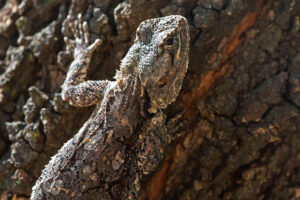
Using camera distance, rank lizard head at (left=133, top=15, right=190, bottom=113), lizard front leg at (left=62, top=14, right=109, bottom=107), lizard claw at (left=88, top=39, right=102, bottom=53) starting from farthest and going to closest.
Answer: lizard claw at (left=88, top=39, right=102, bottom=53), lizard front leg at (left=62, top=14, right=109, bottom=107), lizard head at (left=133, top=15, right=190, bottom=113)

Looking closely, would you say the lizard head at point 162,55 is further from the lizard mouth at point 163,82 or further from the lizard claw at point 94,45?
the lizard claw at point 94,45

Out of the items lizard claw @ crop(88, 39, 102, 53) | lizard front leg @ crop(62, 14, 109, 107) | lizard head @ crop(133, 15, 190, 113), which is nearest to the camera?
lizard head @ crop(133, 15, 190, 113)

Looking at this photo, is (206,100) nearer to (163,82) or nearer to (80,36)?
(163,82)

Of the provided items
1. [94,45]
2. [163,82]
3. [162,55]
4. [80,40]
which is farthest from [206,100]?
[80,40]

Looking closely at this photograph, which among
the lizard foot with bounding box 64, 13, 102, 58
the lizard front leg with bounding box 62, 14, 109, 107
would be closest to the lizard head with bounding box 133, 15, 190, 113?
the lizard front leg with bounding box 62, 14, 109, 107

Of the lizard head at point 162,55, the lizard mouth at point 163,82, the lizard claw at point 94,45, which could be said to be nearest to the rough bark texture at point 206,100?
the lizard claw at point 94,45

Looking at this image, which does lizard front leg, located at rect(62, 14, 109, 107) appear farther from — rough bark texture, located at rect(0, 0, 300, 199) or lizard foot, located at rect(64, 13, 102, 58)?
rough bark texture, located at rect(0, 0, 300, 199)

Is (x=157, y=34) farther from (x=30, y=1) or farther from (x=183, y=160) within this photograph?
(x=30, y=1)
